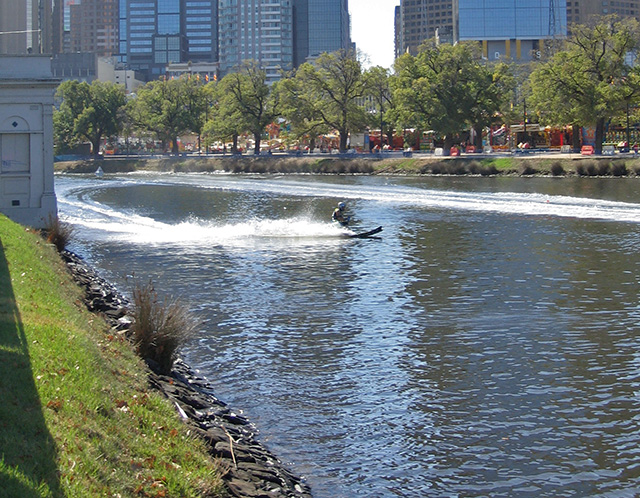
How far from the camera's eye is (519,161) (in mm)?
92000

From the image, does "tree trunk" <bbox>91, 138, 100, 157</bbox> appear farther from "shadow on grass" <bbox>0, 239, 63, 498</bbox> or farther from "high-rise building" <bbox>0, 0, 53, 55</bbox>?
"shadow on grass" <bbox>0, 239, 63, 498</bbox>

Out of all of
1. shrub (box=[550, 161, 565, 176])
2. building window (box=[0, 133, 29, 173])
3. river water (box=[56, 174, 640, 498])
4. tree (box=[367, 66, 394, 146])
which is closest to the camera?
river water (box=[56, 174, 640, 498])

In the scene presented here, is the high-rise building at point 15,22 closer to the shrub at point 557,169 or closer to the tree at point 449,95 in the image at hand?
the tree at point 449,95

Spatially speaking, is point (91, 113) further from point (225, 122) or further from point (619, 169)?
point (619, 169)

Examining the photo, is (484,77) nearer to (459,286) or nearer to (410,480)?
(459,286)

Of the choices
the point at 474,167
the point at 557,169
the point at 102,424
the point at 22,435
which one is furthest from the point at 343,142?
the point at 22,435

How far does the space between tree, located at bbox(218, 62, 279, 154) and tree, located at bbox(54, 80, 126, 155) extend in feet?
92.6

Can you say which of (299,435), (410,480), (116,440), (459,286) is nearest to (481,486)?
(410,480)

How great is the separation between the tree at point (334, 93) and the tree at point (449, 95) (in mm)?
10593

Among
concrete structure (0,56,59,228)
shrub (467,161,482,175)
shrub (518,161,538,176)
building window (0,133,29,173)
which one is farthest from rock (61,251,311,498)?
shrub (467,161,482,175)

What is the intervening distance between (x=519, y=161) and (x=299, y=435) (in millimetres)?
81501

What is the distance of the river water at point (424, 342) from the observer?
13.5m

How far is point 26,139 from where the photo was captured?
130 ft

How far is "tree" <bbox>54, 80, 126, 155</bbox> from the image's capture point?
148 meters
